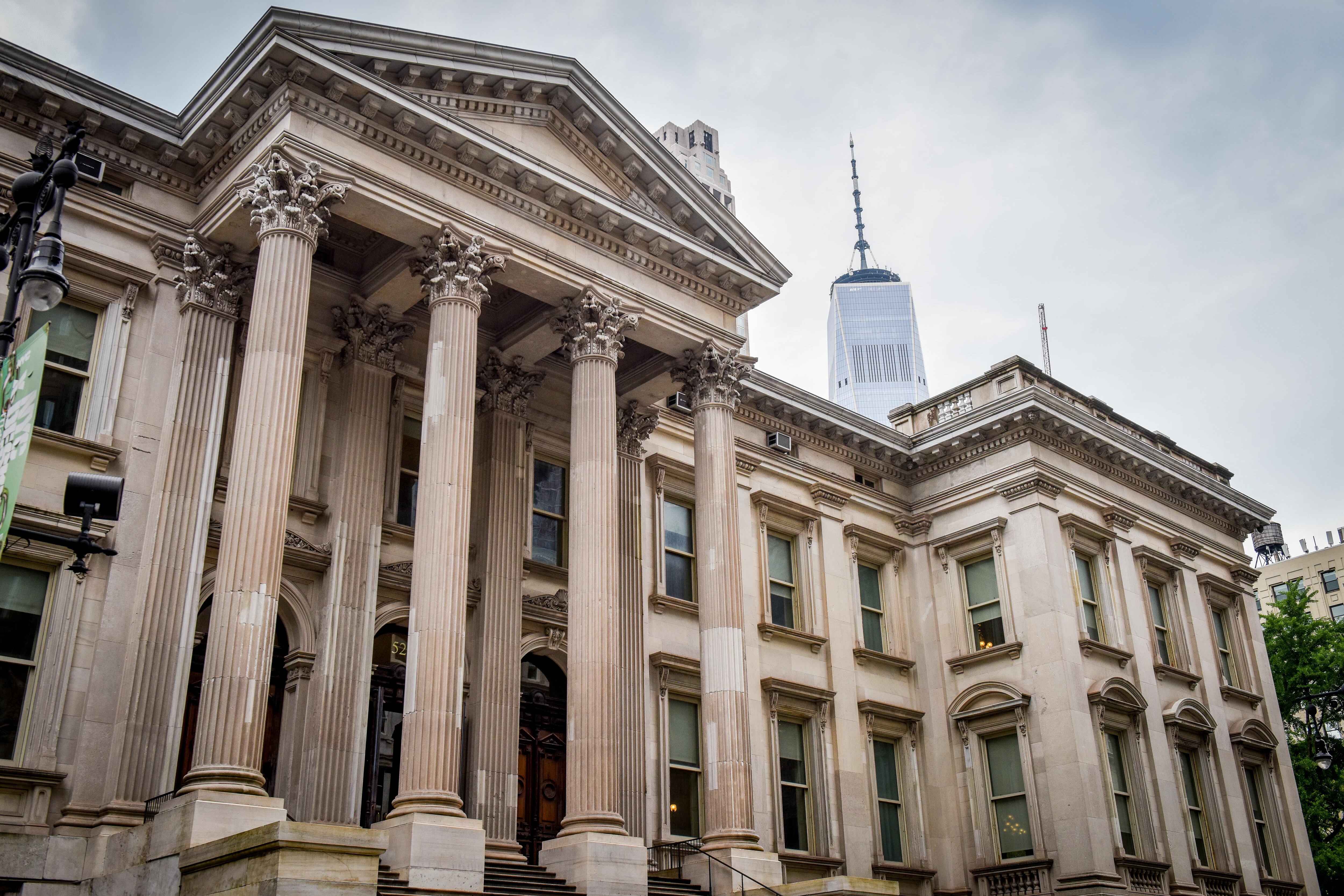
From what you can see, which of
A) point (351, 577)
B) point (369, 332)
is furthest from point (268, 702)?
point (369, 332)

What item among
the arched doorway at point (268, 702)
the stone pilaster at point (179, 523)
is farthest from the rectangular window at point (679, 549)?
the stone pilaster at point (179, 523)

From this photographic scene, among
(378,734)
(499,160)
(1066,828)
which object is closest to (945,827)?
(1066,828)

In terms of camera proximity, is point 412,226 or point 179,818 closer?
point 179,818

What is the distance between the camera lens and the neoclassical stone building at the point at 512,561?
15.8 m

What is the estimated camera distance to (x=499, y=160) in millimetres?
19078

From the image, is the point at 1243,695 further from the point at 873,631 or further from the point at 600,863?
the point at 600,863

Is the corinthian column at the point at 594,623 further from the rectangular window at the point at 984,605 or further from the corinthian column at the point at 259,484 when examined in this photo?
the rectangular window at the point at 984,605

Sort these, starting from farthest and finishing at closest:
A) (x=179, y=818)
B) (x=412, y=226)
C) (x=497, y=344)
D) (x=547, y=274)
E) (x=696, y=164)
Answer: (x=696, y=164) < (x=497, y=344) < (x=547, y=274) < (x=412, y=226) < (x=179, y=818)

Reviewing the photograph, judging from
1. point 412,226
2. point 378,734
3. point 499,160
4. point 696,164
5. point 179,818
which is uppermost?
point 696,164

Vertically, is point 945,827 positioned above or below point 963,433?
below

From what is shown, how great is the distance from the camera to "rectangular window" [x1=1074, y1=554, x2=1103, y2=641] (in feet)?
90.5

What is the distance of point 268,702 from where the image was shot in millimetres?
17156

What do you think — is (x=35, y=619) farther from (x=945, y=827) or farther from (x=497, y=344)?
(x=945, y=827)

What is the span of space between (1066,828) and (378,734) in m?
14.0
